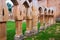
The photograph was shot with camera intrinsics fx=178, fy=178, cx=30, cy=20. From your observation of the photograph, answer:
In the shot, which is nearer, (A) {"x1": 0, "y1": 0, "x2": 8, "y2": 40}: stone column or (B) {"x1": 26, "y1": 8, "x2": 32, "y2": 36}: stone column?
(A) {"x1": 0, "y1": 0, "x2": 8, "y2": 40}: stone column

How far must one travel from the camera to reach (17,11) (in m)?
4.81

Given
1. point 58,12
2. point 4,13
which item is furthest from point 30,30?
point 58,12

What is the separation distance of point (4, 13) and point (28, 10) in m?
2.37

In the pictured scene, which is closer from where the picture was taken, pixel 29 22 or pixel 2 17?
pixel 2 17

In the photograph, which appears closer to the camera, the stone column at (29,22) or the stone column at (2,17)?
the stone column at (2,17)

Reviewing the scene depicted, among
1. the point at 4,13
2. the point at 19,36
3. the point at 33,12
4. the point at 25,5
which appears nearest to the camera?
the point at 4,13

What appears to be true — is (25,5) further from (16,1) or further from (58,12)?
(58,12)

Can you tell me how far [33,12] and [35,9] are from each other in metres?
0.14

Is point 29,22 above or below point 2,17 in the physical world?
below

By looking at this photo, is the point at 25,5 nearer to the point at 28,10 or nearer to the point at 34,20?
the point at 28,10

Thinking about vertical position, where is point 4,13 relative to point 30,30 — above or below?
above

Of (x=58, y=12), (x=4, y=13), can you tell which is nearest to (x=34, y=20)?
(x=4, y=13)

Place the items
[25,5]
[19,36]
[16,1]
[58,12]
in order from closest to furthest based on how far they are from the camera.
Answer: [16,1], [19,36], [25,5], [58,12]

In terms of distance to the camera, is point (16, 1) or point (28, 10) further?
point (28, 10)
